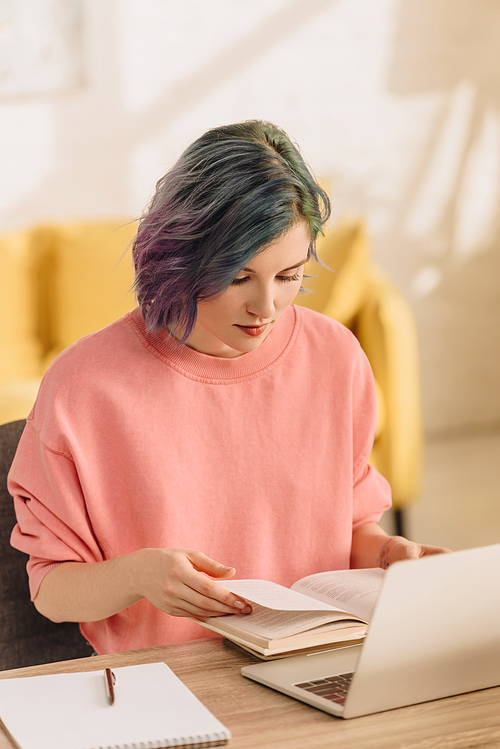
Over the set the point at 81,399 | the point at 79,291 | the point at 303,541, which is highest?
the point at 81,399

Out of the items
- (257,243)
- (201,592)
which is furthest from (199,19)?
(201,592)

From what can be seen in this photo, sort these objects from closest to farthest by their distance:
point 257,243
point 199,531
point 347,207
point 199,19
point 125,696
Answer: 1. point 125,696
2. point 257,243
3. point 199,531
4. point 199,19
5. point 347,207

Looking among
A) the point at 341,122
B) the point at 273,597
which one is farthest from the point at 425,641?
the point at 341,122

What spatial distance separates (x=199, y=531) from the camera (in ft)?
3.39

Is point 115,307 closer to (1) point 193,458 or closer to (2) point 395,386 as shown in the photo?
(2) point 395,386

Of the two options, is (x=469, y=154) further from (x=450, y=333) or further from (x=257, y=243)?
(x=257, y=243)

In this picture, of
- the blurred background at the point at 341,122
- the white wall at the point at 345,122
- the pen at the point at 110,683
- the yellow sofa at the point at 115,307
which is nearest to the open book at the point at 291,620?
the pen at the point at 110,683

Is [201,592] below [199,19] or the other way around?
below

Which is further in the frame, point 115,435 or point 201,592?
point 115,435

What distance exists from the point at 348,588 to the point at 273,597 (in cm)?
12

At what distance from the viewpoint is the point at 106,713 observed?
67 cm

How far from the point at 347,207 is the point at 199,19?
993 mm

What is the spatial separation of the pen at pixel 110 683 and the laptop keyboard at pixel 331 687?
0.50 feet

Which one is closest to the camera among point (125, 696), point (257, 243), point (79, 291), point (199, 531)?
point (125, 696)
